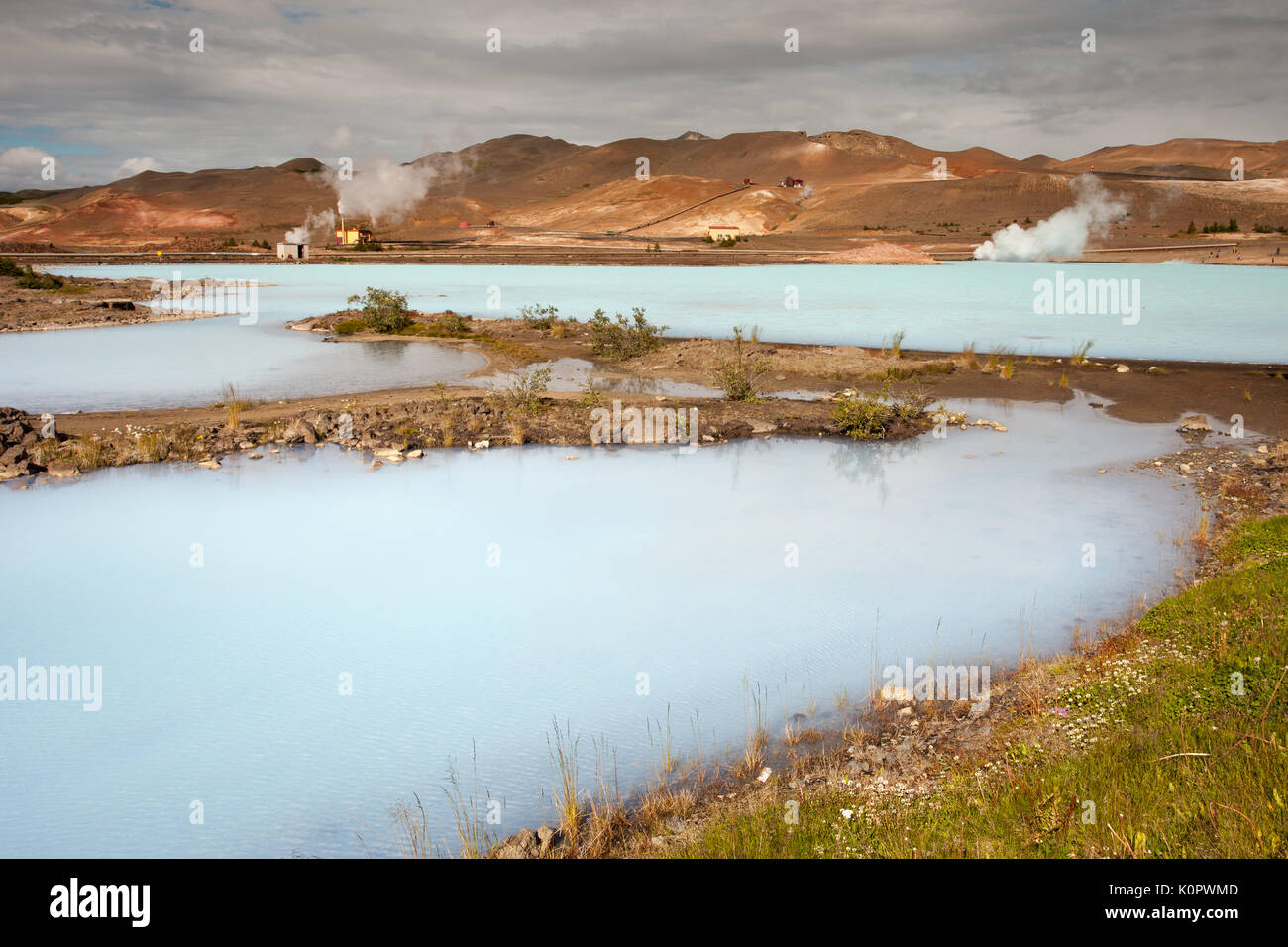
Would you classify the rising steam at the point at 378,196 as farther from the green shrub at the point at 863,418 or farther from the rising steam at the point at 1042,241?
the green shrub at the point at 863,418

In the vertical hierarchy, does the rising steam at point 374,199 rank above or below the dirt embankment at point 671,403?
above

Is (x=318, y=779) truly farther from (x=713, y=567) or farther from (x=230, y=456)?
(x=230, y=456)

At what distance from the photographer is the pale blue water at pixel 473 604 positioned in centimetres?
541

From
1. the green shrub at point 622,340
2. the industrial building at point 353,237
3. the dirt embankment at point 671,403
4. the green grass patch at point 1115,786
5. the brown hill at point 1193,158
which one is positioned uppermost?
the brown hill at point 1193,158

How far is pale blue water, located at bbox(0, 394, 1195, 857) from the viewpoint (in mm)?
5410

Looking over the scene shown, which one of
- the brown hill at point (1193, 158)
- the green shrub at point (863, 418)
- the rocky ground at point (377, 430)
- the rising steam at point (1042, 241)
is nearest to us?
the rocky ground at point (377, 430)

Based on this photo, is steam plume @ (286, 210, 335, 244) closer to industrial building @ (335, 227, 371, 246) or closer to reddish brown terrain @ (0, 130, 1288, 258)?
reddish brown terrain @ (0, 130, 1288, 258)

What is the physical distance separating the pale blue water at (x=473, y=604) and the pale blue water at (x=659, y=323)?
6.70 meters

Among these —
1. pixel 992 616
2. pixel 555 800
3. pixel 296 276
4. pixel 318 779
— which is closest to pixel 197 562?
pixel 318 779

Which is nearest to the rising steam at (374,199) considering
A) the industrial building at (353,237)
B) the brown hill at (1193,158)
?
the industrial building at (353,237)

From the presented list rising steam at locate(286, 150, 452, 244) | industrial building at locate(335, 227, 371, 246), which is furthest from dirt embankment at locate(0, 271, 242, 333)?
rising steam at locate(286, 150, 452, 244)

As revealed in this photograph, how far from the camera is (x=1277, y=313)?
29.7 meters

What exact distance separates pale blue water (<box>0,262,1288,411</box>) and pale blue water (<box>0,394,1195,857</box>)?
264 inches
